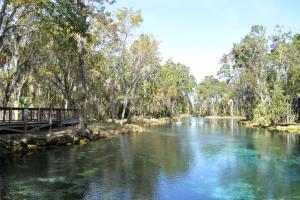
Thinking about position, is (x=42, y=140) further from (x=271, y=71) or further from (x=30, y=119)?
(x=271, y=71)

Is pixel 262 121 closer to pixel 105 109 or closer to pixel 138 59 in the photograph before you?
pixel 138 59

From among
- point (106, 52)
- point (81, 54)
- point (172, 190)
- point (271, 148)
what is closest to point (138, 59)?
point (106, 52)

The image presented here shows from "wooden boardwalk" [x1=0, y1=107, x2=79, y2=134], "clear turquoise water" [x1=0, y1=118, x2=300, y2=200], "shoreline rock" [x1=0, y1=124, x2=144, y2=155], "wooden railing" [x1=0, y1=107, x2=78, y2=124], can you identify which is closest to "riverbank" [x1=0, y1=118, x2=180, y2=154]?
"shoreline rock" [x1=0, y1=124, x2=144, y2=155]

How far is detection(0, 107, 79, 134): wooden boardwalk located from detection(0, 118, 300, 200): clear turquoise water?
9.89 ft

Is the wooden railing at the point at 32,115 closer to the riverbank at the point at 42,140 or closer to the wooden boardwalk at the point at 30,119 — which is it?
the wooden boardwalk at the point at 30,119

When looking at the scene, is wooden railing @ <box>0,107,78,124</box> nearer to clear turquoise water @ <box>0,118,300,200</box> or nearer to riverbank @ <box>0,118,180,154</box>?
riverbank @ <box>0,118,180,154</box>

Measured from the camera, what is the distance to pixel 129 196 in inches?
543

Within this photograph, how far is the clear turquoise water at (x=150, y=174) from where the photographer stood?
47.3 feet

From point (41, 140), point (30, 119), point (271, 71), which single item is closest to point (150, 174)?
point (41, 140)

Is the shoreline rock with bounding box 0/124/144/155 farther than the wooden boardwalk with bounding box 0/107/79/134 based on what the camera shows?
No

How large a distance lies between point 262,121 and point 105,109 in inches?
1304

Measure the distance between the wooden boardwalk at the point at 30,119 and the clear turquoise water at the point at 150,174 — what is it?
9.89 ft

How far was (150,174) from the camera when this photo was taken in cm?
1794

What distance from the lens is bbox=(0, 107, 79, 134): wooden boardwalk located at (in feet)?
78.8
